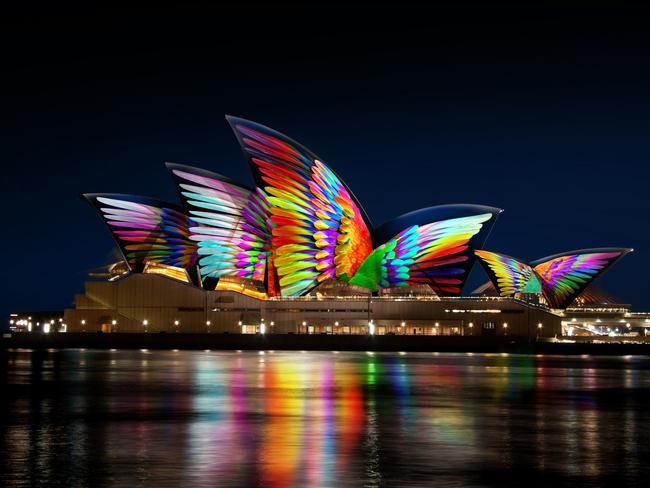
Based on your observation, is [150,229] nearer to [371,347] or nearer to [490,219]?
[371,347]

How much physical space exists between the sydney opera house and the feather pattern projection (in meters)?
0.11

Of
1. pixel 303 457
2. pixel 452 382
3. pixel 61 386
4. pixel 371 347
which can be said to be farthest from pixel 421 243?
pixel 303 457

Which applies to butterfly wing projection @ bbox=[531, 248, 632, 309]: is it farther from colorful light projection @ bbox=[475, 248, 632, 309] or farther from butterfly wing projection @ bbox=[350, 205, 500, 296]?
butterfly wing projection @ bbox=[350, 205, 500, 296]

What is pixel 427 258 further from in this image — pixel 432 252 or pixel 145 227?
pixel 145 227

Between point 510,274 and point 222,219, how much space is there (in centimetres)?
2899

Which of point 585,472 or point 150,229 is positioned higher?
point 150,229

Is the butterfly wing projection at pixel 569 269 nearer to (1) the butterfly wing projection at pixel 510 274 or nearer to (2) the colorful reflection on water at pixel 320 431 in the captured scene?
(1) the butterfly wing projection at pixel 510 274

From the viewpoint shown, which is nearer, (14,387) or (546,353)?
(14,387)

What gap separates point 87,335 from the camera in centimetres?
8112

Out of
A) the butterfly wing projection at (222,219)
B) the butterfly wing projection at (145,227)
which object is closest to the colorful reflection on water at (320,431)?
the butterfly wing projection at (222,219)

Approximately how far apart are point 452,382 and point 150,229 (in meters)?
53.7

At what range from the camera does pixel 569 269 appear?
313 ft

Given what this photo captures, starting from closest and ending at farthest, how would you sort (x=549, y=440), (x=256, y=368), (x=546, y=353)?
(x=549, y=440) < (x=256, y=368) < (x=546, y=353)

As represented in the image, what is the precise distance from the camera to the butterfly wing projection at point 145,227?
270ft
